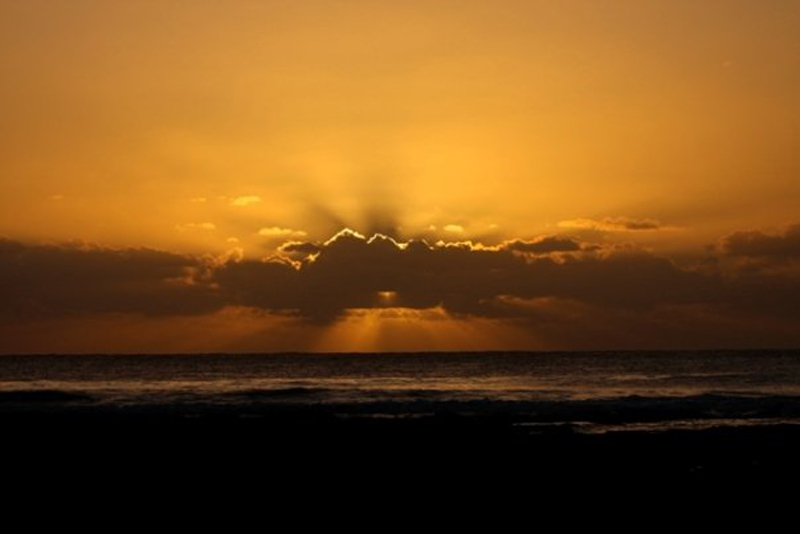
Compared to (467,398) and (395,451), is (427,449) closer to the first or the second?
(395,451)

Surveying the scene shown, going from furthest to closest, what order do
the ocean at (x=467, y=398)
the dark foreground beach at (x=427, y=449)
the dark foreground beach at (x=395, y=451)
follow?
1. the ocean at (x=467, y=398)
2. the dark foreground beach at (x=395, y=451)
3. the dark foreground beach at (x=427, y=449)

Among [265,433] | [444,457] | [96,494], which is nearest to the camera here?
[96,494]

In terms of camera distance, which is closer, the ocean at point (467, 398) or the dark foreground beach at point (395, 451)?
the dark foreground beach at point (395, 451)

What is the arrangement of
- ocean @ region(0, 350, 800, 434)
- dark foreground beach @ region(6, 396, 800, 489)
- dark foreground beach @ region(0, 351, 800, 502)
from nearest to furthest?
dark foreground beach @ region(0, 351, 800, 502), dark foreground beach @ region(6, 396, 800, 489), ocean @ region(0, 350, 800, 434)

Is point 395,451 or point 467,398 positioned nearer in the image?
point 395,451

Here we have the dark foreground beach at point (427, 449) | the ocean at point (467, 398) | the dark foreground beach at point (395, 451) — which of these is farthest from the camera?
the ocean at point (467, 398)

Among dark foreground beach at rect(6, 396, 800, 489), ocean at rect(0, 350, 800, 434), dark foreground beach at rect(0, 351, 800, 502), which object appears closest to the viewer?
dark foreground beach at rect(0, 351, 800, 502)

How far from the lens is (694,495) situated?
19734mm

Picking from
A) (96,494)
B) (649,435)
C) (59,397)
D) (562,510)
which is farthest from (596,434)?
(59,397)

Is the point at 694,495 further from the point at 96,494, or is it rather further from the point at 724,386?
the point at 724,386

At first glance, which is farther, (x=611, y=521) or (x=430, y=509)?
(x=430, y=509)

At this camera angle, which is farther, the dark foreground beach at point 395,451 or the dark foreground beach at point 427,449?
the dark foreground beach at point 395,451

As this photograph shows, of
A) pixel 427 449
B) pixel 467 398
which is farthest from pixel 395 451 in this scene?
pixel 467 398

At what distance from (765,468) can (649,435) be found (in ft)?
30.0
